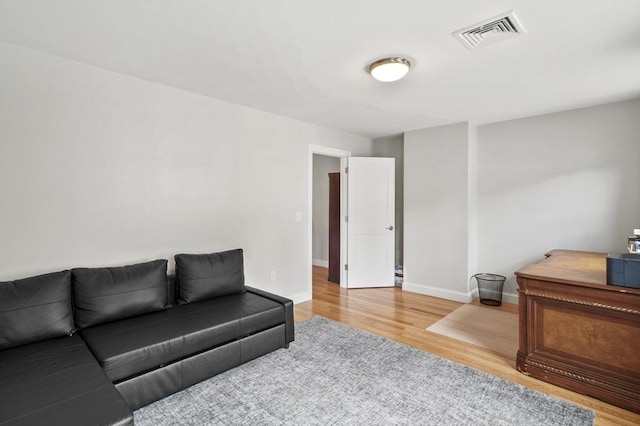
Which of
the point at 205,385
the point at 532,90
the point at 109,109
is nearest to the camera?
the point at 205,385

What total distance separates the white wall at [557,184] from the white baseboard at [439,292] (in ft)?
1.93

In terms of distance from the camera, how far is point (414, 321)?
367 cm

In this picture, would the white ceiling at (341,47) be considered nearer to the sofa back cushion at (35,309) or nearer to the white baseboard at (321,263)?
the sofa back cushion at (35,309)

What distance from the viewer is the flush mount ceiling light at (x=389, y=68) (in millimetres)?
2453

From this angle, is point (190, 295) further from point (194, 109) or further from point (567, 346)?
point (567, 346)

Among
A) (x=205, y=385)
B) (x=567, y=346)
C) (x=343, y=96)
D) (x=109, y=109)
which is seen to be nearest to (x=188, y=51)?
(x=109, y=109)

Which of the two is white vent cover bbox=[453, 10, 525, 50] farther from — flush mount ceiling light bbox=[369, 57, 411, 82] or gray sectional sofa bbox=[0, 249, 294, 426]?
gray sectional sofa bbox=[0, 249, 294, 426]

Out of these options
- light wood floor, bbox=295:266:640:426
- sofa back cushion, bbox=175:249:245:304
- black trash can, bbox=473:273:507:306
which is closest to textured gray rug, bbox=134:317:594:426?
light wood floor, bbox=295:266:640:426

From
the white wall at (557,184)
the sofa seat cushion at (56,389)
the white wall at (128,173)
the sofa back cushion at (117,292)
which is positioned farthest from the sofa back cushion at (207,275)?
the white wall at (557,184)

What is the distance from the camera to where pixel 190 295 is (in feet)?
9.32

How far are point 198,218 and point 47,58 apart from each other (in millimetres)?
1712

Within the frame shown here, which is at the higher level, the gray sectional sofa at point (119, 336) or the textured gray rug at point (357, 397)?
the gray sectional sofa at point (119, 336)

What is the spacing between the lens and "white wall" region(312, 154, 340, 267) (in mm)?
6742

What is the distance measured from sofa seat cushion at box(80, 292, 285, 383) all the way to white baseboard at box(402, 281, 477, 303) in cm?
270
